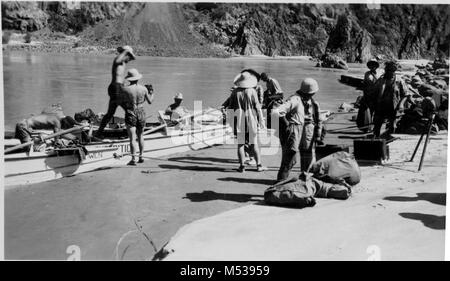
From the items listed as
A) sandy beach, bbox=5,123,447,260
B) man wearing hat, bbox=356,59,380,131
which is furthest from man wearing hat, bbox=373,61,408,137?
sandy beach, bbox=5,123,447,260

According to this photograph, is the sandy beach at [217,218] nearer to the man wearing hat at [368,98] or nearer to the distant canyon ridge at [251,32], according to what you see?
the man wearing hat at [368,98]

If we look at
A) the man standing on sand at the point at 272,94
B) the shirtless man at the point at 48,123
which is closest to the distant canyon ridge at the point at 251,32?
the man standing on sand at the point at 272,94

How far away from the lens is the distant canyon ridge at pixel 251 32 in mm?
25250

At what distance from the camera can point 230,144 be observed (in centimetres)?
1052

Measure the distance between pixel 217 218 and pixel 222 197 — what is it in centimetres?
91

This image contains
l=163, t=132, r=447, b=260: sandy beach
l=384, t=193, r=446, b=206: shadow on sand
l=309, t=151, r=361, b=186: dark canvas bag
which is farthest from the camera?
l=309, t=151, r=361, b=186: dark canvas bag

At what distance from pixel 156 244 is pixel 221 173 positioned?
2815mm

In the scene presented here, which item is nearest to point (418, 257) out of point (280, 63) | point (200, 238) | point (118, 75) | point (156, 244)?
point (200, 238)

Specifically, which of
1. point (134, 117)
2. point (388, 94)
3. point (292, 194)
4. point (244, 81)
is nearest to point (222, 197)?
point (292, 194)

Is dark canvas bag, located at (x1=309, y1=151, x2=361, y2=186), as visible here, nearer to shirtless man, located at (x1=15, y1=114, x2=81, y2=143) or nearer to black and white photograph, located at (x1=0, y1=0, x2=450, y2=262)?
black and white photograph, located at (x1=0, y1=0, x2=450, y2=262)

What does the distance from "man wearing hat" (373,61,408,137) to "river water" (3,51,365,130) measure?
9117 mm

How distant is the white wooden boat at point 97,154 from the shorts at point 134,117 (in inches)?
23.4

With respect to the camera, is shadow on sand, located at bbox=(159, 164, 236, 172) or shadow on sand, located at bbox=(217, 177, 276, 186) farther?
shadow on sand, located at bbox=(159, 164, 236, 172)

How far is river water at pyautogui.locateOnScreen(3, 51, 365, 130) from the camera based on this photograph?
71.4 ft
